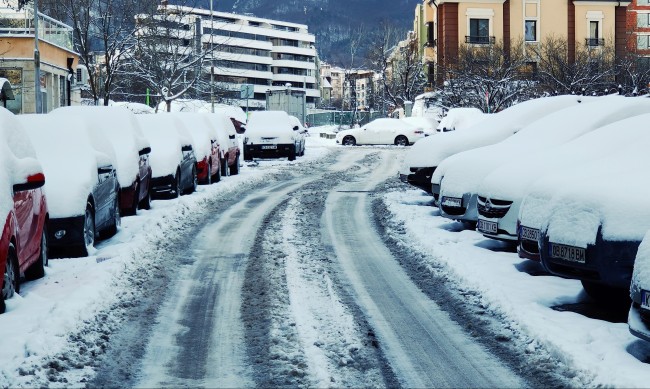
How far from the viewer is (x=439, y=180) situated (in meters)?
14.8

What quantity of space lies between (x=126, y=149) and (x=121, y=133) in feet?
2.33

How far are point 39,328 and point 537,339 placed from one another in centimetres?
375

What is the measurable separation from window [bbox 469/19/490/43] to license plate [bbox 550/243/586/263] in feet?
192

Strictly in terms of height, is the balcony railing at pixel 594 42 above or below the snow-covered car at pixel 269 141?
above

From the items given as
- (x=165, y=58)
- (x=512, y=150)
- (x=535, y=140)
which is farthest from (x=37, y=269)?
(x=165, y=58)

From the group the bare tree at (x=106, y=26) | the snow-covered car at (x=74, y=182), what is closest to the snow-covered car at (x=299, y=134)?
the bare tree at (x=106, y=26)

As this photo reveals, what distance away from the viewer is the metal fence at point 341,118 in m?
89.6

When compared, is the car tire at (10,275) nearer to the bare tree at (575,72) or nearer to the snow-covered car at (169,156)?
the snow-covered car at (169,156)

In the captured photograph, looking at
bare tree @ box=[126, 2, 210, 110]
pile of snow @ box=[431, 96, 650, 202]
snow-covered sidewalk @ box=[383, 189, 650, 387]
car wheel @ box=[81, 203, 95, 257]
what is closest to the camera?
snow-covered sidewalk @ box=[383, 189, 650, 387]

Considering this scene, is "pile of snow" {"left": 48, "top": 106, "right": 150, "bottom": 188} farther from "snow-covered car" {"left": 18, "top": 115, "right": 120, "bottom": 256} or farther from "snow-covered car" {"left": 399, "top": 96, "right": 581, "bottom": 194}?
"snow-covered car" {"left": 399, "top": 96, "right": 581, "bottom": 194}

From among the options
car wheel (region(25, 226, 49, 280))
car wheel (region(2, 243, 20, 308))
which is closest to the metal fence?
car wheel (region(25, 226, 49, 280))

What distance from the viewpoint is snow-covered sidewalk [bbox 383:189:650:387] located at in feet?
20.4

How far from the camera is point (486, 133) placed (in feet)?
54.1

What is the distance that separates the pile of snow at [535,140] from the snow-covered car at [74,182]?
462 centimetres
